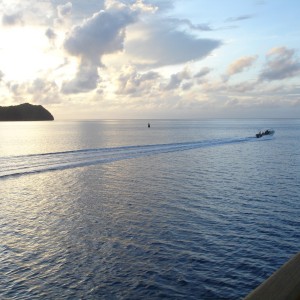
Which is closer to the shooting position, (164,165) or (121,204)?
(121,204)

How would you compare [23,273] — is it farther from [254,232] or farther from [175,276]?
[254,232]

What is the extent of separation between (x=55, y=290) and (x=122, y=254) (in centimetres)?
413

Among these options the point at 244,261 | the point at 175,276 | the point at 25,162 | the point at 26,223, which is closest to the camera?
the point at 175,276

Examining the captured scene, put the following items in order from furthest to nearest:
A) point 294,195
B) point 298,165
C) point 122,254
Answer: point 298,165 < point 294,195 < point 122,254

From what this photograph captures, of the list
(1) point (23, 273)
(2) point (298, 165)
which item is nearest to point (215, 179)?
(2) point (298, 165)

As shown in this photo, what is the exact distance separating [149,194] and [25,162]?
31.4 m

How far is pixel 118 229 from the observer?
20.5 metres

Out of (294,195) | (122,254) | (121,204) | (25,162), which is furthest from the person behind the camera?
(25,162)

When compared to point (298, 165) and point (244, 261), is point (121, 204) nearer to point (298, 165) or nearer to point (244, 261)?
point (244, 261)

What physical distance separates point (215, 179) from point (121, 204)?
1422 centimetres

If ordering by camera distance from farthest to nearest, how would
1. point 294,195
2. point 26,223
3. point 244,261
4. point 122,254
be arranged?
point 294,195, point 26,223, point 122,254, point 244,261

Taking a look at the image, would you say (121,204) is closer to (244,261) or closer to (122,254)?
(122,254)

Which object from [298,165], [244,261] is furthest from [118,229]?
[298,165]

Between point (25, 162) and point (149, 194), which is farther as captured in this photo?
point (25, 162)
